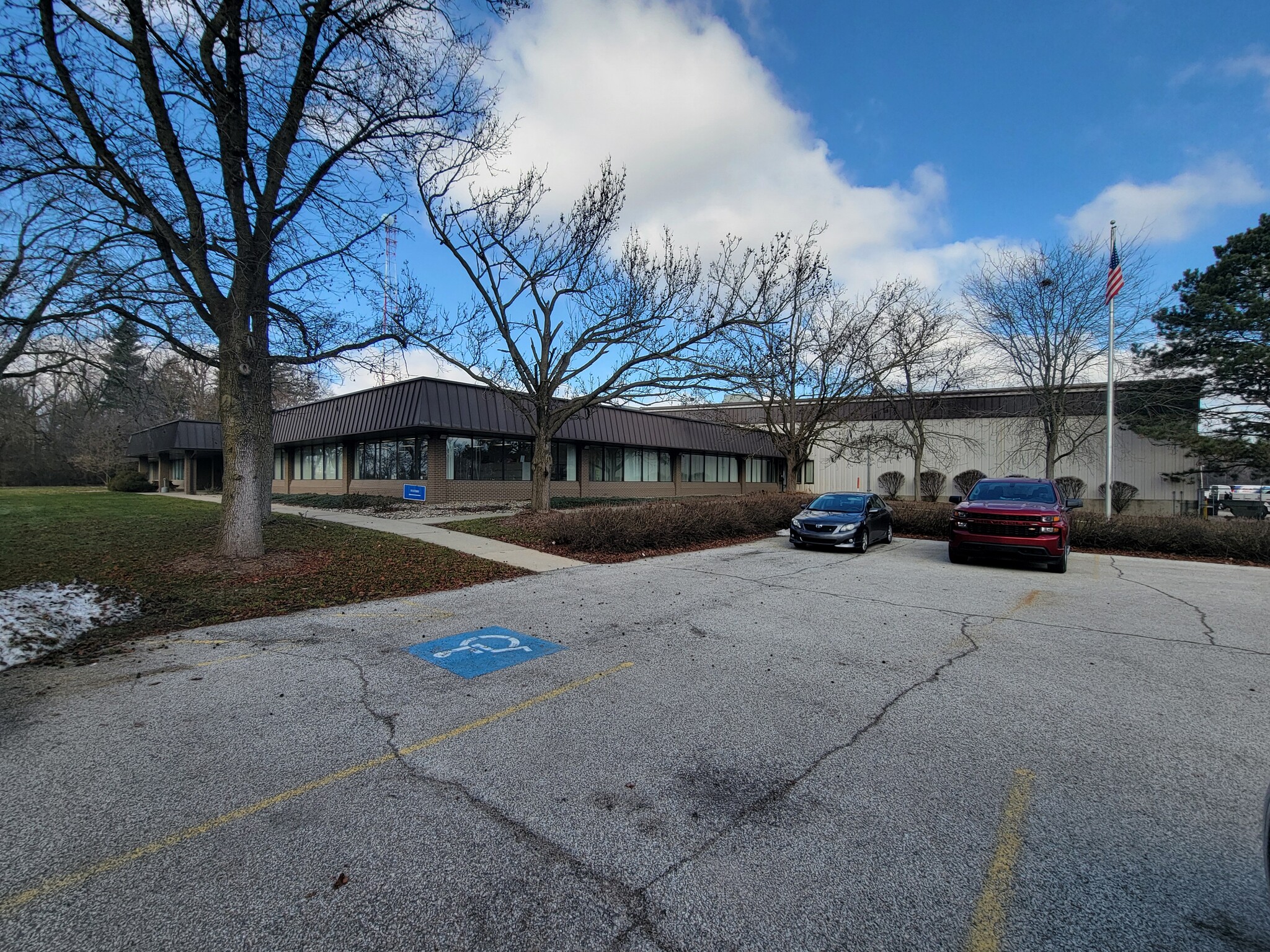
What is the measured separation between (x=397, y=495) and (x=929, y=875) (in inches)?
958

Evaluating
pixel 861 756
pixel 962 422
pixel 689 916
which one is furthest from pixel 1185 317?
pixel 689 916

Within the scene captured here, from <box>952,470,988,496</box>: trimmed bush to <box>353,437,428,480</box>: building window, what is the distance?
2963cm

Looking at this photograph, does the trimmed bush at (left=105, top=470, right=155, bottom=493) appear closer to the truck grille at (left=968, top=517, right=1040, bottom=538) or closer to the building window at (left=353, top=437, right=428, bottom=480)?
the building window at (left=353, top=437, right=428, bottom=480)

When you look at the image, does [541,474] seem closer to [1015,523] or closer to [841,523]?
[841,523]

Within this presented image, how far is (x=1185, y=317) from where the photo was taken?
2438 centimetres

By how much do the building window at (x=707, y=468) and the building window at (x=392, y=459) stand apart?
1656cm

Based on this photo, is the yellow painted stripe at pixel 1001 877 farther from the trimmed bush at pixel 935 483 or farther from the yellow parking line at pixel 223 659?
the trimmed bush at pixel 935 483

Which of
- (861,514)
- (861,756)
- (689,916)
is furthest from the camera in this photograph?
(861,514)

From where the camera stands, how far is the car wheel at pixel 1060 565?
35.9 feet

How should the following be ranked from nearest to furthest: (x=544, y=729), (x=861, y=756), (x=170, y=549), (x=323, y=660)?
(x=861, y=756) → (x=544, y=729) → (x=323, y=660) → (x=170, y=549)

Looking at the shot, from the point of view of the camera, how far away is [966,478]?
34.1 meters

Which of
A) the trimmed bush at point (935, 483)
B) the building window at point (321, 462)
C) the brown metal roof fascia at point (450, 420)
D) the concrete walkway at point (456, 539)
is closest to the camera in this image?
the concrete walkway at point (456, 539)

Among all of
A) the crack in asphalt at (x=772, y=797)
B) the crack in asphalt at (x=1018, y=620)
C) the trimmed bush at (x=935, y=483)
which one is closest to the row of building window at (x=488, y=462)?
the trimmed bush at (x=935, y=483)

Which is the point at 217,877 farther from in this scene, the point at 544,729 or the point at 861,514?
the point at 861,514
